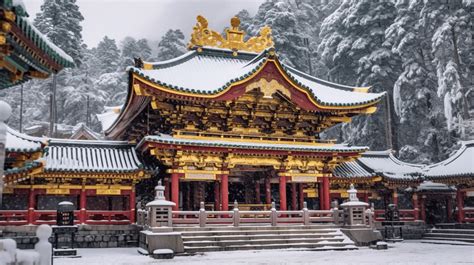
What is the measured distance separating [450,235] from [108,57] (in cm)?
6354

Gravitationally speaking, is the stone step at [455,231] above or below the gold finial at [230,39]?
below

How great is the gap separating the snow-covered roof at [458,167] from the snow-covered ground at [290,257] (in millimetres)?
6410

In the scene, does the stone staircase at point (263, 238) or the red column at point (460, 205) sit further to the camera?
the red column at point (460, 205)

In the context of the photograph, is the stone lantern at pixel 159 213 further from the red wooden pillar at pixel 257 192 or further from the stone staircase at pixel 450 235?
the stone staircase at pixel 450 235

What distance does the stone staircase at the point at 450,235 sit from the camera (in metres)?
22.9

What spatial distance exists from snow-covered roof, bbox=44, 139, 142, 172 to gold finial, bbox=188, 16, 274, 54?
766 cm

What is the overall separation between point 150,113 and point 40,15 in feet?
105

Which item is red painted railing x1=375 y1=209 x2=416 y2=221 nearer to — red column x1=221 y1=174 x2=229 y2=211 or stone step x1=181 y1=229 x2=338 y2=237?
stone step x1=181 y1=229 x2=338 y2=237

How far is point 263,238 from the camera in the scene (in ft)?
62.7

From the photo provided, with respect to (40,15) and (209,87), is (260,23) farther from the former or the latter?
(209,87)

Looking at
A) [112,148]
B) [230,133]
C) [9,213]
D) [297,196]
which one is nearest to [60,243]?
[9,213]

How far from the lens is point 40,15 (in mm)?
47656

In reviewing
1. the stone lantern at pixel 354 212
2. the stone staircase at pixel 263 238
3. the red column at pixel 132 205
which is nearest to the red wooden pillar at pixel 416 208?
the stone lantern at pixel 354 212

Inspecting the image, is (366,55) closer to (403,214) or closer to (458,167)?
(458,167)
